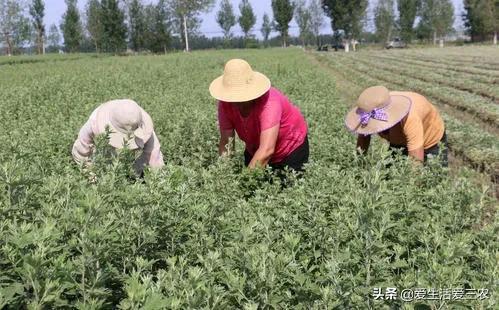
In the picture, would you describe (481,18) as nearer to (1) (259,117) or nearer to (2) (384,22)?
(2) (384,22)

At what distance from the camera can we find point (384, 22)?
77.2 m

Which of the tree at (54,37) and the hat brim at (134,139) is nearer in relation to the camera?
the hat brim at (134,139)

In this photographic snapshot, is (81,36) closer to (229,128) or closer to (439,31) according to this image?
(439,31)

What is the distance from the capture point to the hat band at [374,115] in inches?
156

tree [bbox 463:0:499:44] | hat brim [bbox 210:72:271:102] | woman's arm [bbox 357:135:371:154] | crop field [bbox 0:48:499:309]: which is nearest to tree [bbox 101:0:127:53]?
tree [bbox 463:0:499:44]

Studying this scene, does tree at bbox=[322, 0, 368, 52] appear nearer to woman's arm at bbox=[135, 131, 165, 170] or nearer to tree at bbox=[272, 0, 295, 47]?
tree at bbox=[272, 0, 295, 47]

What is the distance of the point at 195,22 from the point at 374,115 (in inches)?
2604

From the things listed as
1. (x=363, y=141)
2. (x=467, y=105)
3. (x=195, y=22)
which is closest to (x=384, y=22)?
(x=195, y=22)

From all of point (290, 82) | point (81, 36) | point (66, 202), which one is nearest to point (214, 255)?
point (66, 202)

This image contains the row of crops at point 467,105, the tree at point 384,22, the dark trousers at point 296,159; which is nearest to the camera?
the dark trousers at point 296,159

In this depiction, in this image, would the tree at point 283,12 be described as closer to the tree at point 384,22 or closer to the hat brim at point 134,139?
the tree at point 384,22

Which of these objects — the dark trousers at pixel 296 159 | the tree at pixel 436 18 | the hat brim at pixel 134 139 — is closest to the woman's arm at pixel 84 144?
the hat brim at pixel 134 139

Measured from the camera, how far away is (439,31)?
7550 cm

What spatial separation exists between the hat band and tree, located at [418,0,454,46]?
75.3 metres
